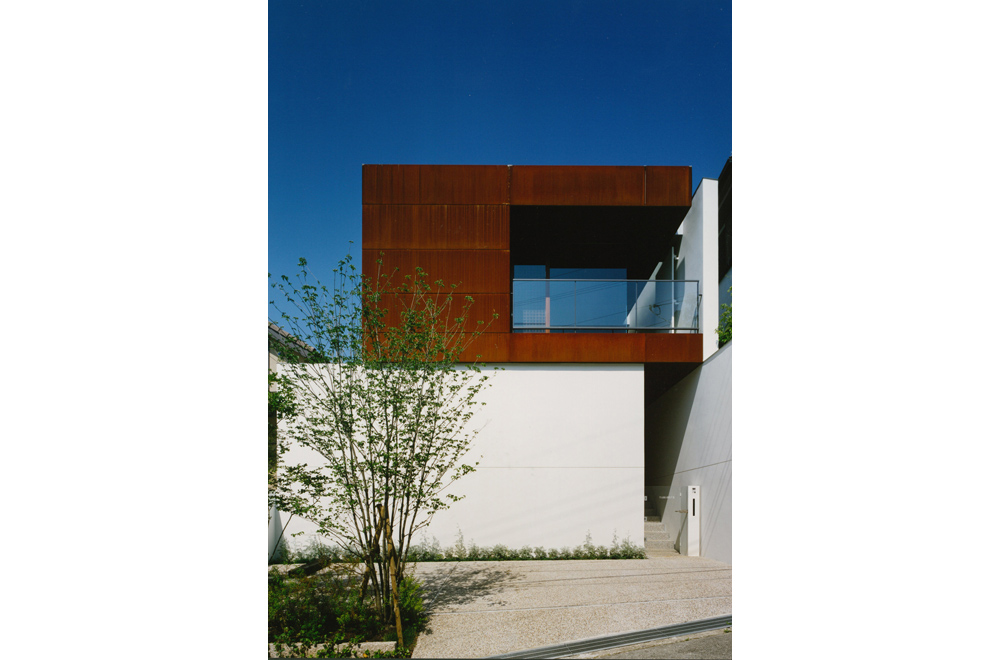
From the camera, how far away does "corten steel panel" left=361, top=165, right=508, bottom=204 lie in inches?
185

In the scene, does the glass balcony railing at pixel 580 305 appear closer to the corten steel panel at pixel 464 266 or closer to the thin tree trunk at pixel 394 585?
the corten steel panel at pixel 464 266

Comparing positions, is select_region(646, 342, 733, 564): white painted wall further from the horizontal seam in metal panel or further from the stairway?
the horizontal seam in metal panel

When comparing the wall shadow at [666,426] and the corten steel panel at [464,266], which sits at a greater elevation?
the corten steel panel at [464,266]

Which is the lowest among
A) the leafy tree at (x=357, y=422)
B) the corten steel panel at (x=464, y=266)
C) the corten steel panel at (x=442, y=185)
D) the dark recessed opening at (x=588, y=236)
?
the leafy tree at (x=357, y=422)

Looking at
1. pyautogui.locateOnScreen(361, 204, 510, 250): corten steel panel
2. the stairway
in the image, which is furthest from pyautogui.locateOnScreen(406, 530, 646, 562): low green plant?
pyautogui.locateOnScreen(361, 204, 510, 250): corten steel panel

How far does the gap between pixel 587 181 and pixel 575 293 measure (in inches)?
43.1

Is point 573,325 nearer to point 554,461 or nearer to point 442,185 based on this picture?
point 554,461

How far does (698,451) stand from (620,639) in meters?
2.73

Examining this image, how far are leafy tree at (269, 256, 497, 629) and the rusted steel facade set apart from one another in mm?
1464

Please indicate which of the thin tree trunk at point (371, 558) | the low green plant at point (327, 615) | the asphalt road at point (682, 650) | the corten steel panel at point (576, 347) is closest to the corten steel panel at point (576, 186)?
the corten steel panel at point (576, 347)

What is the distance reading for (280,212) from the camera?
3430 mm

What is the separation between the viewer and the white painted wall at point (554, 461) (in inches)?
176

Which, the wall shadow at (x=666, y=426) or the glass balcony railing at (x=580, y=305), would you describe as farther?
the wall shadow at (x=666, y=426)
